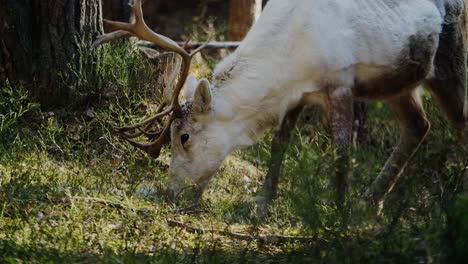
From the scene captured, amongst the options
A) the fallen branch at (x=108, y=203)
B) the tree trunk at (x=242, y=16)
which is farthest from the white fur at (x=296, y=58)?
the tree trunk at (x=242, y=16)

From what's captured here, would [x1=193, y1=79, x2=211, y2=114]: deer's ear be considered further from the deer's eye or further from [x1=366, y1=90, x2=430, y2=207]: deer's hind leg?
[x1=366, y1=90, x2=430, y2=207]: deer's hind leg

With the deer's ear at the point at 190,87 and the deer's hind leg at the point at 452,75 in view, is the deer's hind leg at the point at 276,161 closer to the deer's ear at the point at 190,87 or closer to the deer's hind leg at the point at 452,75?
the deer's ear at the point at 190,87

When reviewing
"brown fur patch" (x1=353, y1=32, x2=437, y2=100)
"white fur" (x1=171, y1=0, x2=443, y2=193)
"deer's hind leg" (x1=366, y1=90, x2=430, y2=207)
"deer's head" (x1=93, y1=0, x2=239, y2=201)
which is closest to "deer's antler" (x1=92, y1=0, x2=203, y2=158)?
"deer's head" (x1=93, y1=0, x2=239, y2=201)

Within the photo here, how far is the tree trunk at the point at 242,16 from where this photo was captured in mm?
10383

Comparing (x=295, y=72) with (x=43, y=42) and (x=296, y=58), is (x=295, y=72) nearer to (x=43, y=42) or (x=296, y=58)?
(x=296, y=58)

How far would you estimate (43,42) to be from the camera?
780 cm

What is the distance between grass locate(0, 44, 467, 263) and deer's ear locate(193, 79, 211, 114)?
69cm

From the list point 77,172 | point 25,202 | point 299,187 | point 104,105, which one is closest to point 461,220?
point 299,187

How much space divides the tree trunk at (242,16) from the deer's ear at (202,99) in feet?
11.8

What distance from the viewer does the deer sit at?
6730 millimetres

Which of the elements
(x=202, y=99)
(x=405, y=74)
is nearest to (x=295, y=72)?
(x=202, y=99)

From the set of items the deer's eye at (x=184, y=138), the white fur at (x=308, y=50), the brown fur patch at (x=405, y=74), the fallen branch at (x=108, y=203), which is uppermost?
the white fur at (x=308, y=50)

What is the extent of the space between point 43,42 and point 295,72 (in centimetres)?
231

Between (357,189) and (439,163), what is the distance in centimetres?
50
